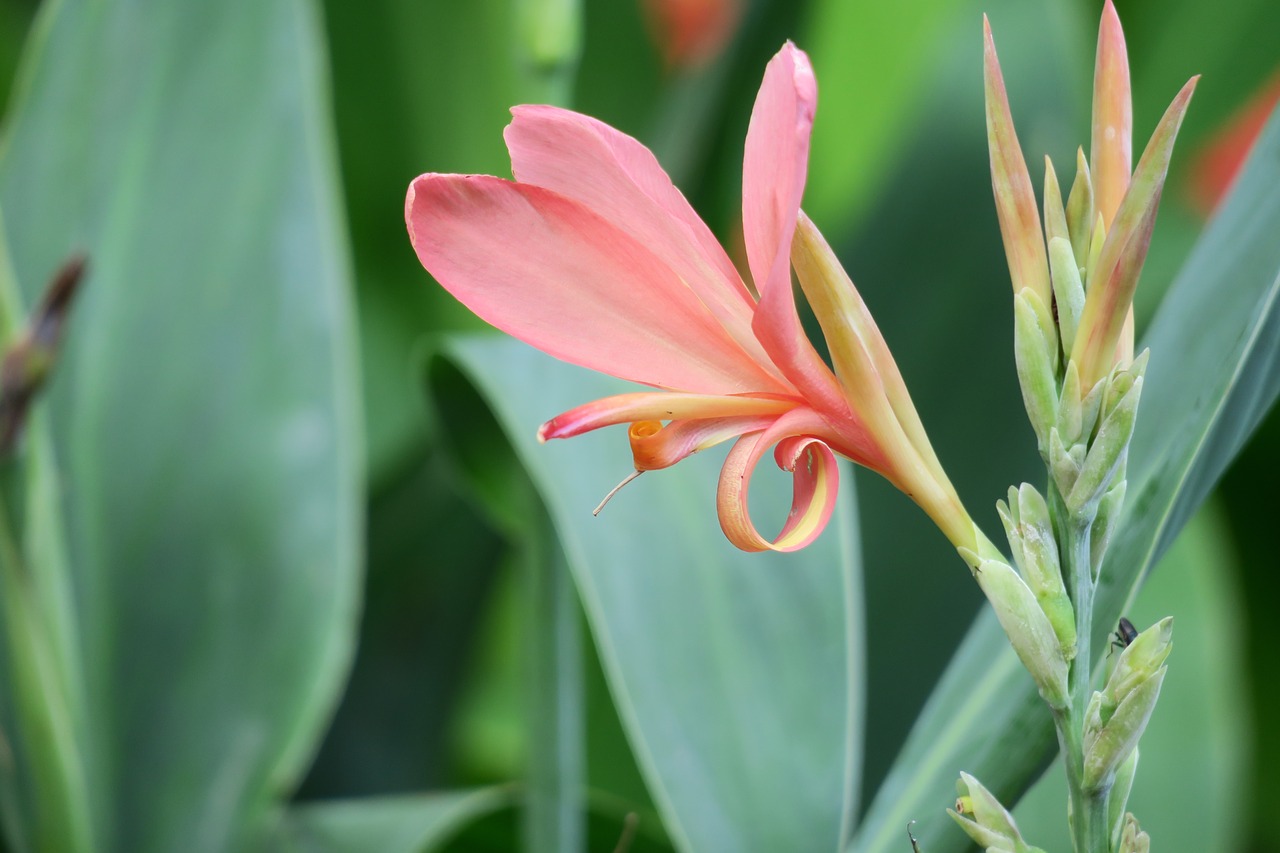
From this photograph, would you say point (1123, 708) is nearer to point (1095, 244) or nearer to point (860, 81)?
point (1095, 244)

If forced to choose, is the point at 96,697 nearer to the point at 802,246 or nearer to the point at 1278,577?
the point at 802,246

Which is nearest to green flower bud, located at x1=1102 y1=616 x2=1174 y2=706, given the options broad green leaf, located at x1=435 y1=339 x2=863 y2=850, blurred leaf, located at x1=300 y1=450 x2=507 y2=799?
broad green leaf, located at x1=435 y1=339 x2=863 y2=850

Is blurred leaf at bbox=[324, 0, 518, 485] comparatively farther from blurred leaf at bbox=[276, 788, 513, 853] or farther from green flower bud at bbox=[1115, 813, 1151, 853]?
green flower bud at bbox=[1115, 813, 1151, 853]

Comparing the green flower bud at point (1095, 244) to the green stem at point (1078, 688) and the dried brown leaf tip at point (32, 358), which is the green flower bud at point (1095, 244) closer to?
the green stem at point (1078, 688)

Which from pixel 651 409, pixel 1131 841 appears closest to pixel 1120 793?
pixel 1131 841

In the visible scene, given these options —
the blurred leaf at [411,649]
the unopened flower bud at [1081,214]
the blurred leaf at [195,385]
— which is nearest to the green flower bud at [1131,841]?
the unopened flower bud at [1081,214]

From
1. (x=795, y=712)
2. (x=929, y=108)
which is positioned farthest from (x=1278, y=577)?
(x=795, y=712)
